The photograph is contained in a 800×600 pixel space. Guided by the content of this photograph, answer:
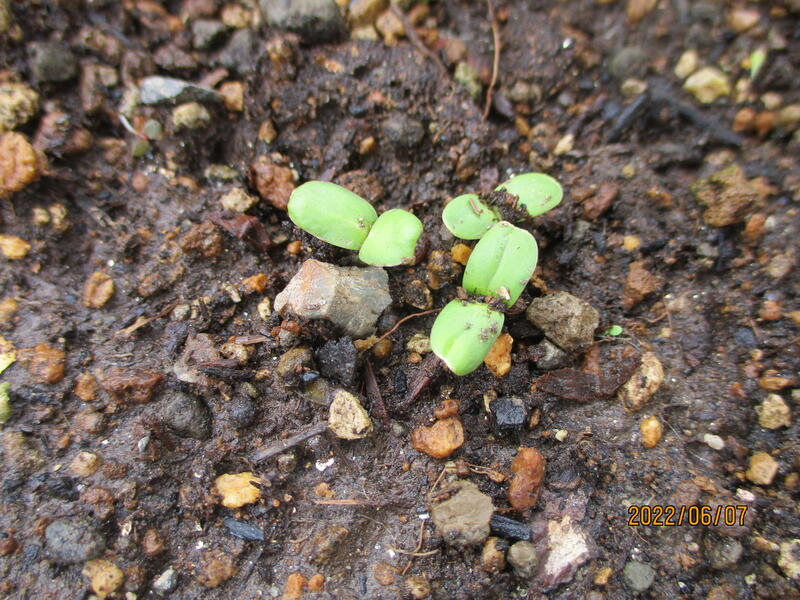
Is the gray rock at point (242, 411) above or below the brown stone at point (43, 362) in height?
below

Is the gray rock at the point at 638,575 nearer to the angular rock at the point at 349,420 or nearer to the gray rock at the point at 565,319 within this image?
the gray rock at the point at 565,319

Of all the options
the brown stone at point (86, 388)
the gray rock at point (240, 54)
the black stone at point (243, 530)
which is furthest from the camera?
the gray rock at point (240, 54)

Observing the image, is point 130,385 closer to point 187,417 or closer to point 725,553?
point 187,417

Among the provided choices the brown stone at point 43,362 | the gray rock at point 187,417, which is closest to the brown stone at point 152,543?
the gray rock at point 187,417

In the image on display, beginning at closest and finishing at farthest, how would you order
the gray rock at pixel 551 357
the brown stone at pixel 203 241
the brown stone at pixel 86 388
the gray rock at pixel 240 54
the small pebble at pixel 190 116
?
the brown stone at pixel 86 388 → the gray rock at pixel 551 357 → the brown stone at pixel 203 241 → the small pebble at pixel 190 116 → the gray rock at pixel 240 54

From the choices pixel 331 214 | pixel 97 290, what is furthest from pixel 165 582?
pixel 331 214

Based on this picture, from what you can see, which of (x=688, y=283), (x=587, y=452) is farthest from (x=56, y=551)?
(x=688, y=283)
